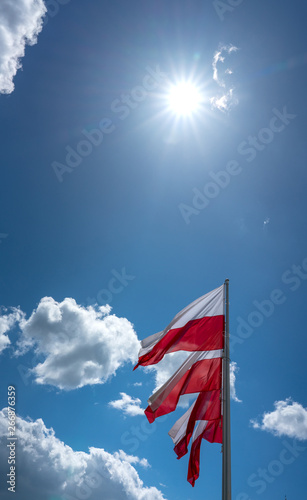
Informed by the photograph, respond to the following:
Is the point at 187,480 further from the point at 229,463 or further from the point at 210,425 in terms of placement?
the point at 229,463

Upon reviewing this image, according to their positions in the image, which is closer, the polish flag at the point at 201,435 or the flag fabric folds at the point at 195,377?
the flag fabric folds at the point at 195,377

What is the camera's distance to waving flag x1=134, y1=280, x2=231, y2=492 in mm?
14750

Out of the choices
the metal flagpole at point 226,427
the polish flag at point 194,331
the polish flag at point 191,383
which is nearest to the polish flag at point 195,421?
the polish flag at point 191,383

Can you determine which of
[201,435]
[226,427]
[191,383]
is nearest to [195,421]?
[201,435]

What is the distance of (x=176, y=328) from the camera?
16.5m

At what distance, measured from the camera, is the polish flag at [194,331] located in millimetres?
15750

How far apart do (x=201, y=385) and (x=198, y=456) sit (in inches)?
123

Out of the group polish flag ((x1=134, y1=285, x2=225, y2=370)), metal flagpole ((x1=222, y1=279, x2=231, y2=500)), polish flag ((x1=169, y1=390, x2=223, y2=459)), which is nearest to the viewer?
metal flagpole ((x1=222, y1=279, x2=231, y2=500))

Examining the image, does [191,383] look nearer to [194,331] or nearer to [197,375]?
[197,375]

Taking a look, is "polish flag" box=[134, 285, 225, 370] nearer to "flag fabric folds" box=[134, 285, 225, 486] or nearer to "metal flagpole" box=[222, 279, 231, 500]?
"flag fabric folds" box=[134, 285, 225, 486]

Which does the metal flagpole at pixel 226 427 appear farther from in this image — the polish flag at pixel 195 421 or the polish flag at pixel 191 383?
the polish flag at pixel 195 421

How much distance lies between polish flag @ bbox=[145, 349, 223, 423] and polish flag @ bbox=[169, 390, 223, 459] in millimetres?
Answer: 128

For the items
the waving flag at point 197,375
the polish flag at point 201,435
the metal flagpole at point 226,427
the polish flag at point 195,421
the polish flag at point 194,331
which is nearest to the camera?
the metal flagpole at point 226,427

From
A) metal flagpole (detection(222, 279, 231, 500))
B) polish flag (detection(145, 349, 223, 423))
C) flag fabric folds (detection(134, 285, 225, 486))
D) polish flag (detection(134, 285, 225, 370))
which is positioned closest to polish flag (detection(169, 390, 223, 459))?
flag fabric folds (detection(134, 285, 225, 486))
